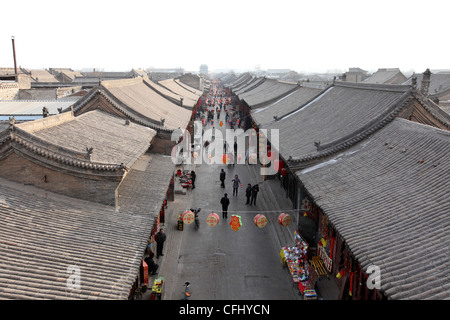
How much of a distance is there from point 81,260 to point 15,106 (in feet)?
72.0

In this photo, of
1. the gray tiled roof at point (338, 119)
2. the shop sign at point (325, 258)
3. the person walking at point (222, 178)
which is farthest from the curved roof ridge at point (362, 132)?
the person walking at point (222, 178)

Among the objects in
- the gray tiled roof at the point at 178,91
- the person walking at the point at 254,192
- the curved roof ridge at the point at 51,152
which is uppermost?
the gray tiled roof at the point at 178,91

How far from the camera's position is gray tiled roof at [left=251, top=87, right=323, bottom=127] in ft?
101

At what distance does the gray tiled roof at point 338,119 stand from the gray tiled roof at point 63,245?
8499 millimetres

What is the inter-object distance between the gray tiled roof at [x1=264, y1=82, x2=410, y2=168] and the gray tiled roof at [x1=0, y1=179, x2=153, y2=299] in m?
8.50

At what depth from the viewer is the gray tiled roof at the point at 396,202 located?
7719mm

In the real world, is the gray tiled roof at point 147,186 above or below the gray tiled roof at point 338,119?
below

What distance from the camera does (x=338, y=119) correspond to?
20.3m

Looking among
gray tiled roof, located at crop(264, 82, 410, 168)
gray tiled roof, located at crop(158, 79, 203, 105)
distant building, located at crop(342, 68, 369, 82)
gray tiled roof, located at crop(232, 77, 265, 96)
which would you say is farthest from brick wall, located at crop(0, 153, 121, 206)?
gray tiled roof, located at crop(232, 77, 265, 96)

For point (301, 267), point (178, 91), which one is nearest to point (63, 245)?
point (301, 267)

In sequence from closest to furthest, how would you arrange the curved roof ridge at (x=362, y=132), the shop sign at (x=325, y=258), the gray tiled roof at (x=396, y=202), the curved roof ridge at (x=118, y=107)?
1. the gray tiled roof at (x=396, y=202)
2. the shop sign at (x=325, y=258)
3. the curved roof ridge at (x=362, y=132)
4. the curved roof ridge at (x=118, y=107)

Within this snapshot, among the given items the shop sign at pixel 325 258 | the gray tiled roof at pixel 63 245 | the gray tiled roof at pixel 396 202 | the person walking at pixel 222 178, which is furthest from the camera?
the person walking at pixel 222 178

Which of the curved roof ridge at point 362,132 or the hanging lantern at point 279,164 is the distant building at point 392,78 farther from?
the curved roof ridge at point 362,132
